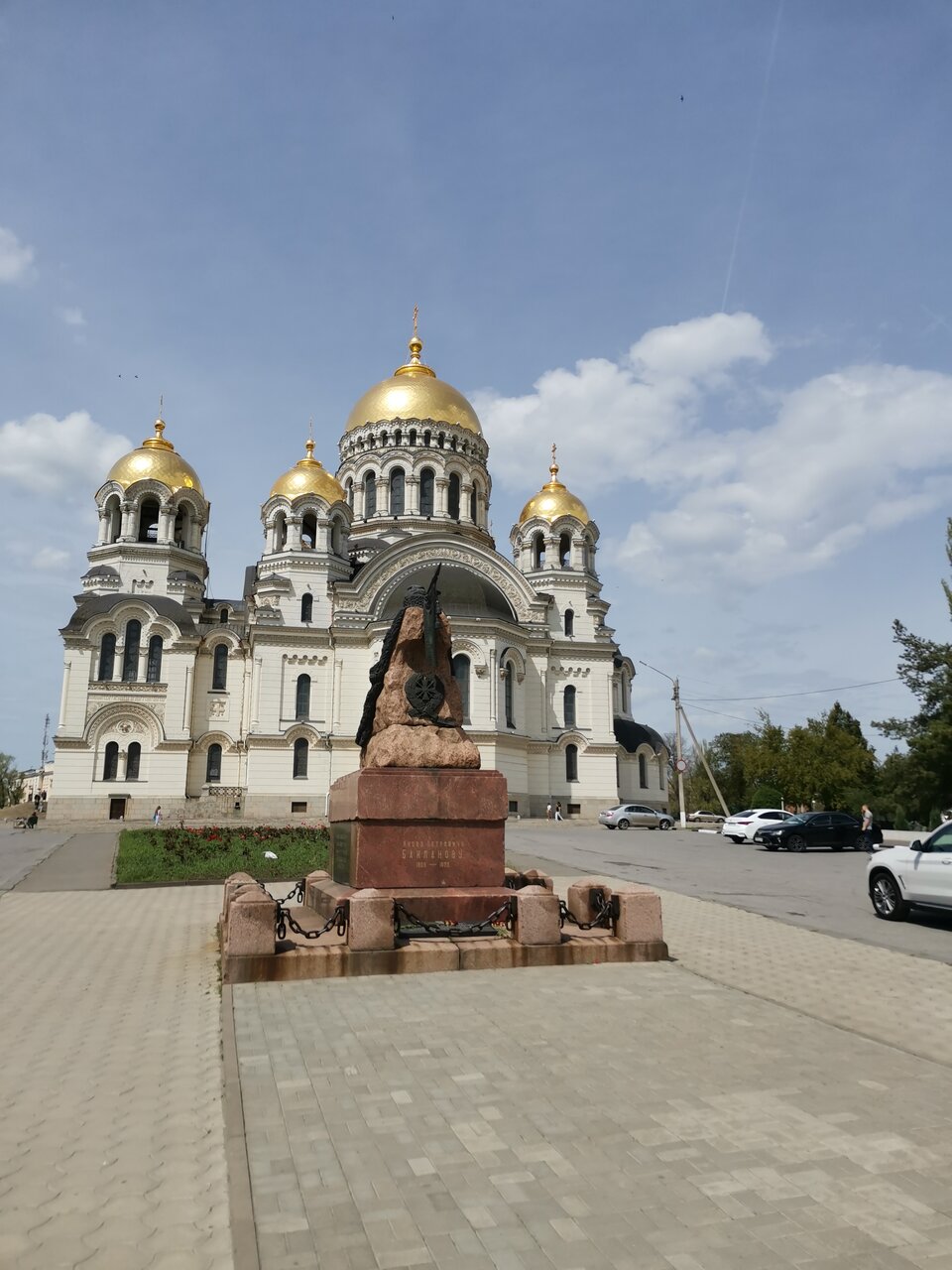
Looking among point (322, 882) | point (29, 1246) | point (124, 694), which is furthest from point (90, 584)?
point (29, 1246)

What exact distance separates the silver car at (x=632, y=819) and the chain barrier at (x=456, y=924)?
30.5m

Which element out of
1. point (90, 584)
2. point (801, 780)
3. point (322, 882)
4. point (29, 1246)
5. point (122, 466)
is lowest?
point (29, 1246)

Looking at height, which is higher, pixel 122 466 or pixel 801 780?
pixel 122 466

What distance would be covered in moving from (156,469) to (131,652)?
903cm

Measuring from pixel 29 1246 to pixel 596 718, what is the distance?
42504 mm

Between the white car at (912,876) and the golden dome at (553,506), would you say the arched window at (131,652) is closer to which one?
the golden dome at (553,506)

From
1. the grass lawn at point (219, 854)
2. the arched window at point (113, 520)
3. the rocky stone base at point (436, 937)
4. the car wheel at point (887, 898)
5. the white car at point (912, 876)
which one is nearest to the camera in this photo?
the rocky stone base at point (436, 937)

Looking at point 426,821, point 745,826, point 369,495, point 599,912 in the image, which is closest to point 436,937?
point 426,821

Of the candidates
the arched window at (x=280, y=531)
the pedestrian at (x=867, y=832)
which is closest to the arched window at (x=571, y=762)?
the arched window at (x=280, y=531)

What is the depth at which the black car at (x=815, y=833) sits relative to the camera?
2711 centimetres

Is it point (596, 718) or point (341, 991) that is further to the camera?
point (596, 718)

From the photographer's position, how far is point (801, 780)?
47.8m

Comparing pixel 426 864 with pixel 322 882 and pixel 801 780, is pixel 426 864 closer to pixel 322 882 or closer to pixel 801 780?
pixel 322 882

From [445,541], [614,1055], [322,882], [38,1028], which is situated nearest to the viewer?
[614,1055]
